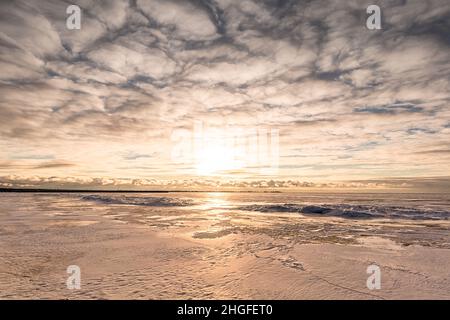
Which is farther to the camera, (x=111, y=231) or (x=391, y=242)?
(x=111, y=231)

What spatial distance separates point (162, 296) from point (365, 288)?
4988mm

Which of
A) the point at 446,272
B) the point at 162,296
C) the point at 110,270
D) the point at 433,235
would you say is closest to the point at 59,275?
the point at 110,270

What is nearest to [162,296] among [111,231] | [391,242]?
[111,231]

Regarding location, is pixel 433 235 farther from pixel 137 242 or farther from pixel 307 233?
pixel 137 242

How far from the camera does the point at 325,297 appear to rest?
251 inches

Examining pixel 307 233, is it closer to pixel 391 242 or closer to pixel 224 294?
pixel 391 242

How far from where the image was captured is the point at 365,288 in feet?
22.7

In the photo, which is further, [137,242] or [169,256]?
[137,242]

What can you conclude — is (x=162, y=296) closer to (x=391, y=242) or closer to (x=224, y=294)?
(x=224, y=294)

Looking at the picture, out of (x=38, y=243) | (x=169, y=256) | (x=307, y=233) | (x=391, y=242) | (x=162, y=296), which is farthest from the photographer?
(x=307, y=233)
